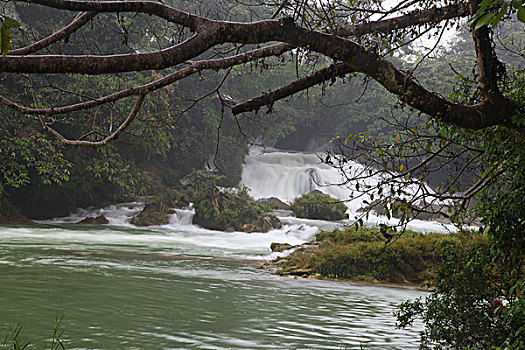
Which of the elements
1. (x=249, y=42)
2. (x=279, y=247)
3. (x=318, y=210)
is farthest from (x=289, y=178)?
(x=249, y=42)

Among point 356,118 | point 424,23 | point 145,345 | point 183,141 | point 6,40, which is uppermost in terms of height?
point 356,118

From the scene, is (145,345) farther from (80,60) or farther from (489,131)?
(489,131)

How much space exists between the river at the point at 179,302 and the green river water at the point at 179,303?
0.01m

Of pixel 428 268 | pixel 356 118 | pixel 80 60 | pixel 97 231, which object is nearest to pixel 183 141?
pixel 97 231

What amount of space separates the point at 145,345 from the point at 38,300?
2.73 m

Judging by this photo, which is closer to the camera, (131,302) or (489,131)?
(489,131)

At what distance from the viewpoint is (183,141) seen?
34000 millimetres

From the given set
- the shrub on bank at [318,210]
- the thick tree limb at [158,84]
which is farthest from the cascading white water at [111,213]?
the thick tree limb at [158,84]

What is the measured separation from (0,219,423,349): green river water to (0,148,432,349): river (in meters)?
0.01

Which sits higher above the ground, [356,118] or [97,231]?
[356,118]

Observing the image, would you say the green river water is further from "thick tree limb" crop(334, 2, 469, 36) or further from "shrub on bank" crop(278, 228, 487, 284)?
"thick tree limb" crop(334, 2, 469, 36)

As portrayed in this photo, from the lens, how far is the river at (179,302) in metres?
6.22

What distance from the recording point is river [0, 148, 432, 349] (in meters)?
6.22

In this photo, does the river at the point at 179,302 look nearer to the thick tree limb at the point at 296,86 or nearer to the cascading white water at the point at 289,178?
the thick tree limb at the point at 296,86
